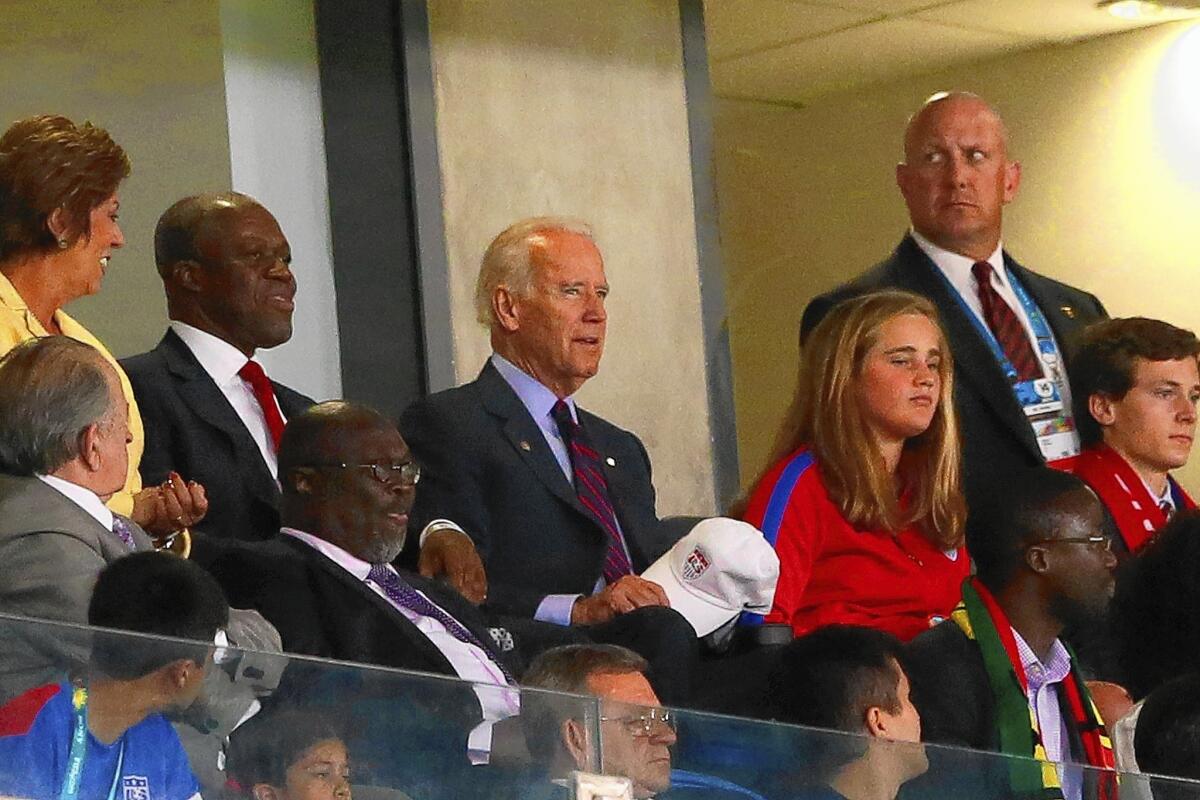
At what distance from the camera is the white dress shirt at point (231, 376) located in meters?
4.48

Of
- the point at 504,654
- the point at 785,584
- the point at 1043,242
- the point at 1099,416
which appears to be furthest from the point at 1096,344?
the point at 1043,242

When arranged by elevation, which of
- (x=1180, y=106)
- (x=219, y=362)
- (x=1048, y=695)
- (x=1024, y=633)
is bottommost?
(x=1048, y=695)

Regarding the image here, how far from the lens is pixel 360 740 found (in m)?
2.75

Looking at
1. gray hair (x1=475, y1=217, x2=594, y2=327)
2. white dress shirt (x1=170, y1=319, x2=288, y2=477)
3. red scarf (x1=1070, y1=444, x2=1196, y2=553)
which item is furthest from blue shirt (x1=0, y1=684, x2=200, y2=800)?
red scarf (x1=1070, y1=444, x2=1196, y2=553)

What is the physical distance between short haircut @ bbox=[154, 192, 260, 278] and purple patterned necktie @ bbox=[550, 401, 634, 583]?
68 centimetres

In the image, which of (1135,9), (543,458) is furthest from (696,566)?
(1135,9)

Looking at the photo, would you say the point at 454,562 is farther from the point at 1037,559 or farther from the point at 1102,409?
the point at 1102,409

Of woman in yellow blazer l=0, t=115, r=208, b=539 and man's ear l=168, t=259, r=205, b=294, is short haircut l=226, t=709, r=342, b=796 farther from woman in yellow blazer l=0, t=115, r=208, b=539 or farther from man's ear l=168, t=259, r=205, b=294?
man's ear l=168, t=259, r=205, b=294

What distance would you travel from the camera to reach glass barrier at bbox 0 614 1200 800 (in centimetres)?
256

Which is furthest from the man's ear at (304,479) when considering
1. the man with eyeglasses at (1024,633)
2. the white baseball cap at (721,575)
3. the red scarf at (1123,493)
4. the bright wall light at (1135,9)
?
the bright wall light at (1135,9)

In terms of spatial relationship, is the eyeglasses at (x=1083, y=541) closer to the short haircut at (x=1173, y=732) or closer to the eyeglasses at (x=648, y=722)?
the short haircut at (x=1173, y=732)

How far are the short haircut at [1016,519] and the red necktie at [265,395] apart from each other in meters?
1.18

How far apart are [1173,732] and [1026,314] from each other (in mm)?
1783

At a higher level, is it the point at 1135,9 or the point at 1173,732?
the point at 1135,9
